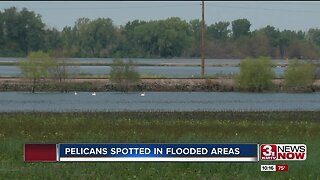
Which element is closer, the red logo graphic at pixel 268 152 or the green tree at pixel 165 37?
the red logo graphic at pixel 268 152

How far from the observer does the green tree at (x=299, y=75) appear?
76.2 metres

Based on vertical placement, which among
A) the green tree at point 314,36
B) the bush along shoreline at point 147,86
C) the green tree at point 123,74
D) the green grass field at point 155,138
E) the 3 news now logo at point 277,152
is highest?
the green tree at point 314,36

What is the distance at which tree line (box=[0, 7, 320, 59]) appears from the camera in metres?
142

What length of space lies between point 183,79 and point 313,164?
61.7 m

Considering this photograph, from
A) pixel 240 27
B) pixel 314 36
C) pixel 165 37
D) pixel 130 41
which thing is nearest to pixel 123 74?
pixel 165 37

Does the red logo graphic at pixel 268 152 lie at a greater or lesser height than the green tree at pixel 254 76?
greater

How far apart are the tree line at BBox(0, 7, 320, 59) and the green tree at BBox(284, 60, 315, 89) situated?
5855 cm

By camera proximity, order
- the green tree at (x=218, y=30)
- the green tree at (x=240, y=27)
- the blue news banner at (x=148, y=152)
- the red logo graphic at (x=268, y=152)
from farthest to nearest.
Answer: the green tree at (x=218, y=30) → the green tree at (x=240, y=27) → the red logo graphic at (x=268, y=152) → the blue news banner at (x=148, y=152)

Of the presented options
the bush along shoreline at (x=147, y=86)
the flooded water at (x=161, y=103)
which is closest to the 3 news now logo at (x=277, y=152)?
the flooded water at (x=161, y=103)

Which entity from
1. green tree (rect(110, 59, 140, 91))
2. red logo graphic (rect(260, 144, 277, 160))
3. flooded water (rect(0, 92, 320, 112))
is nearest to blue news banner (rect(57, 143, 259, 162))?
red logo graphic (rect(260, 144, 277, 160))

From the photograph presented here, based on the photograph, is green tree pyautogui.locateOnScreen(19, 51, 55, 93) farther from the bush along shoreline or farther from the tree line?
the tree line

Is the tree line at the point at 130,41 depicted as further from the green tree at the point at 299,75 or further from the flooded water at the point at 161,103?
the flooded water at the point at 161,103

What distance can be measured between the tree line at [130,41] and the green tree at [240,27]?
29.2 ft

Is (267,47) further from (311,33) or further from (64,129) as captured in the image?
(64,129)
